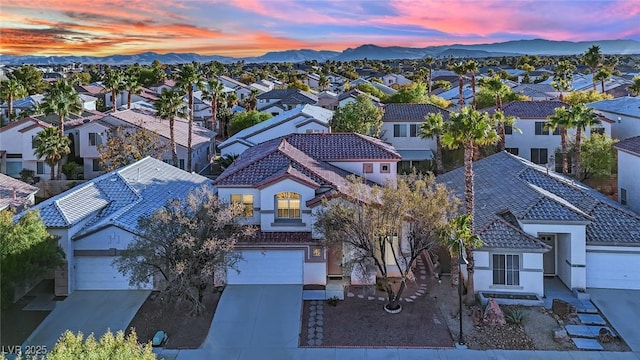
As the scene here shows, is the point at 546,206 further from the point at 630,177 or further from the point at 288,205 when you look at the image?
the point at 288,205

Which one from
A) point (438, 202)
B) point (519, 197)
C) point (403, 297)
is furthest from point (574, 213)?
point (403, 297)

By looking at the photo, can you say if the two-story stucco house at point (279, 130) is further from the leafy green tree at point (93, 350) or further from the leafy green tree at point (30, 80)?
the leafy green tree at point (30, 80)

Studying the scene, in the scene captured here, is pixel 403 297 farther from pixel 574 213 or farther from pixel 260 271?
pixel 574 213

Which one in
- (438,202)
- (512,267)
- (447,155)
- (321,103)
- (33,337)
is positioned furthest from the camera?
(321,103)

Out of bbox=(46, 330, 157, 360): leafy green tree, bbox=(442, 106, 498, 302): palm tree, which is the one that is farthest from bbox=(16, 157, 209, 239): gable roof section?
bbox=(442, 106, 498, 302): palm tree

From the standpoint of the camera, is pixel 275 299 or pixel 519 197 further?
pixel 519 197

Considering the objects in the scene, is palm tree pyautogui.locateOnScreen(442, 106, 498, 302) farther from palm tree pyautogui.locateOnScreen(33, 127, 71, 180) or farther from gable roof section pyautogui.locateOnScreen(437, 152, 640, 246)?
palm tree pyautogui.locateOnScreen(33, 127, 71, 180)
